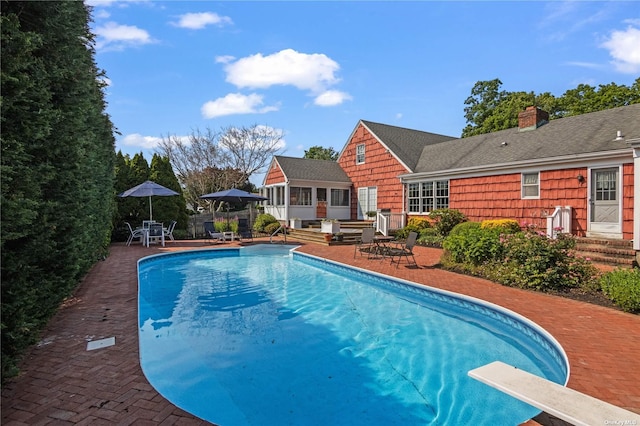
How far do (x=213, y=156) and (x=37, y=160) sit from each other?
26.1 metres

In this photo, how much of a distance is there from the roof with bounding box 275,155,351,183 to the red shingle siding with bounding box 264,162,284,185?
0.52 meters

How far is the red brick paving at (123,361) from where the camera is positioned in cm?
302

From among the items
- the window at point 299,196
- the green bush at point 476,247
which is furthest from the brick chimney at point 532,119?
the window at point 299,196

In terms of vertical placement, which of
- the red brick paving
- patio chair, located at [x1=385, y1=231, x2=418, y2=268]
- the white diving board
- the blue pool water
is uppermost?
patio chair, located at [x1=385, y1=231, x2=418, y2=268]

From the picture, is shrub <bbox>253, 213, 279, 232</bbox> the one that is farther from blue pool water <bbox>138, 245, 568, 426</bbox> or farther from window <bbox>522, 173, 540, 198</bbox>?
window <bbox>522, 173, 540, 198</bbox>

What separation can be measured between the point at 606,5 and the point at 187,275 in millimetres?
14454

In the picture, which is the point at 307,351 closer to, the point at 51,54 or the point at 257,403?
the point at 257,403

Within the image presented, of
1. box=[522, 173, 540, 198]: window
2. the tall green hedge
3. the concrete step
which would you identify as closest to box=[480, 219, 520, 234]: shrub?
box=[522, 173, 540, 198]: window

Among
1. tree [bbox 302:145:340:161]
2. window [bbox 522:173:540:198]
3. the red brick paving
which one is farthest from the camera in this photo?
tree [bbox 302:145:340:161]

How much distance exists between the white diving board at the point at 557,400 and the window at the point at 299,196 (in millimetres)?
18299

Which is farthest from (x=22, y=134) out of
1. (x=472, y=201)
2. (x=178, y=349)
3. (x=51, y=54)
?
(x=472, y=201)

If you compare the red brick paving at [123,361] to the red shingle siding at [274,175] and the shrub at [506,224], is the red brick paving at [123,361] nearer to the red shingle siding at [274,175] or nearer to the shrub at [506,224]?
the shrub at [506,224]

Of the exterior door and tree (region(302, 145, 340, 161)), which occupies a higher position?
tree (region(302, 145, 340, 161))

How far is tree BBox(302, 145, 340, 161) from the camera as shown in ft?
149
